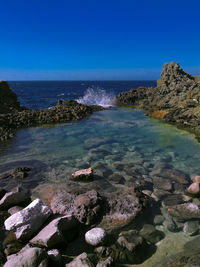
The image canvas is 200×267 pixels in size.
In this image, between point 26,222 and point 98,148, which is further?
point 98,148

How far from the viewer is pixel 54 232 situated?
6031mm

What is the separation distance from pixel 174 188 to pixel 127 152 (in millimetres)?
5577

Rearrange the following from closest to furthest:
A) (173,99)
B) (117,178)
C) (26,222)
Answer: (26,222), (117,178), (173,99)

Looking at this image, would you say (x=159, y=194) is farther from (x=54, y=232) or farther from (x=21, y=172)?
(x=21, y=172)

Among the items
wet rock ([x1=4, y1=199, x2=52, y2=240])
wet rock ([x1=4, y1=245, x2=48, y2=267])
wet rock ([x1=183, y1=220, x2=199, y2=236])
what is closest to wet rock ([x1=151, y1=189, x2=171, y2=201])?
wet rock ([x1=183, y1=220, x2=199, y2=236])

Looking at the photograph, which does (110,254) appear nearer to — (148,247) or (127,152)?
(148,247)

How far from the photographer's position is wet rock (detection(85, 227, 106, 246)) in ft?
20.4

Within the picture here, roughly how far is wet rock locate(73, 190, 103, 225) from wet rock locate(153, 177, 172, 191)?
11.0ft

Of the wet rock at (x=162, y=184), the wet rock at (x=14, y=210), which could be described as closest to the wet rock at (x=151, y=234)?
the wet rock at (x=162, y=184)

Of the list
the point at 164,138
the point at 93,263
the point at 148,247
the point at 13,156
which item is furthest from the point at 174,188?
the point at 13,156

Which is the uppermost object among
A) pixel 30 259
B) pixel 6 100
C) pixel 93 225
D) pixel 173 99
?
pixel 173 99

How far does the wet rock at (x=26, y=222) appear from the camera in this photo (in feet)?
20.8

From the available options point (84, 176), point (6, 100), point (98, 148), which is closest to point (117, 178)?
point (84, 176)

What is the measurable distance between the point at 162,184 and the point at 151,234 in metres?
3.65
